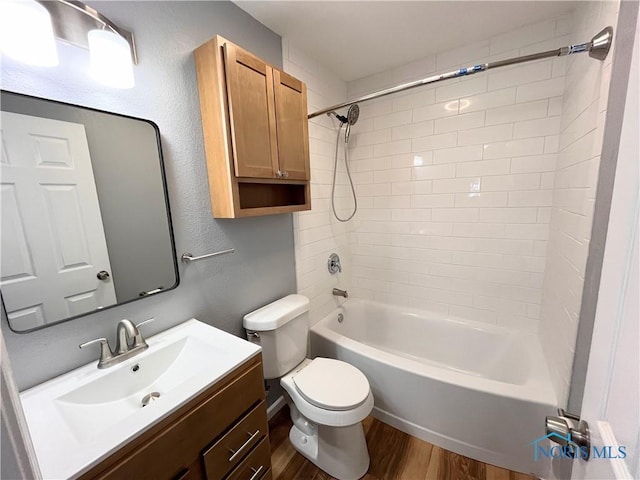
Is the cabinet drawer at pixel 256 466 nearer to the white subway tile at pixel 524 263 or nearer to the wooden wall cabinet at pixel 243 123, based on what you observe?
the wooden wall cabinet at pixel 243 123

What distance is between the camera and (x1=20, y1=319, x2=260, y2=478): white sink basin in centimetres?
64

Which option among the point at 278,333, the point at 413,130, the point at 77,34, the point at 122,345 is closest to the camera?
the point at 77,34

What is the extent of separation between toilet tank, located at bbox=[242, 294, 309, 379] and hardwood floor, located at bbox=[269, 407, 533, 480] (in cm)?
49

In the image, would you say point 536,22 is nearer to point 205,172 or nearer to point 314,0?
point 314,0

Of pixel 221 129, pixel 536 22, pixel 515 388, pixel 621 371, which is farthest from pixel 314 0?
pixel 515 388

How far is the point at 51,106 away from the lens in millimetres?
850

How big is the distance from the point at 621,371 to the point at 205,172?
1.48 meters

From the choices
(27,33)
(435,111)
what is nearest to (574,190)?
(435,111)

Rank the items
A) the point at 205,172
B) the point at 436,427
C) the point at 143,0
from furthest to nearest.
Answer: the point at 436,427 < the point at 205,172 < the point at 143,0

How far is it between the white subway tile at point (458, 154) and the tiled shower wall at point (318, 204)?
0.78 meters

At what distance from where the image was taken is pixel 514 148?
67.7 inches

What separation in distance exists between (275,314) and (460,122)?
1.84 metres

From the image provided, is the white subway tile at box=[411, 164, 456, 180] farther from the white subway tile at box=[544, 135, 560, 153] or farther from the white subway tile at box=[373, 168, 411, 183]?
the white subway tile at box=[544, 135, 560, 153]

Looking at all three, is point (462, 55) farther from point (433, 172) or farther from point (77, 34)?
point (77, 34)
